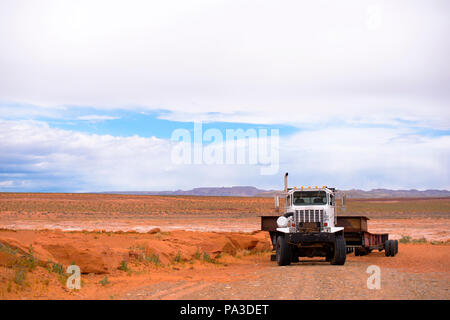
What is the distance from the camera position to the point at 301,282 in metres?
15.2

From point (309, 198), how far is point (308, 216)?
0.84 metres

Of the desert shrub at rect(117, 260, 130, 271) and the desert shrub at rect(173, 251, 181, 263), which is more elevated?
the desert shrub at rect(117, 260, 130, 271)

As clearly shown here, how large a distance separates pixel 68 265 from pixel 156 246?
209 inches

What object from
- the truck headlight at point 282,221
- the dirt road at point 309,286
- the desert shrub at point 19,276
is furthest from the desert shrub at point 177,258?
the desert shrub at point 19,276

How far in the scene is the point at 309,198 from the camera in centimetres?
2217

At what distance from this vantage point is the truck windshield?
2203 centimetres

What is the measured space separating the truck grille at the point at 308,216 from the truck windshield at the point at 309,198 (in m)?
0.42

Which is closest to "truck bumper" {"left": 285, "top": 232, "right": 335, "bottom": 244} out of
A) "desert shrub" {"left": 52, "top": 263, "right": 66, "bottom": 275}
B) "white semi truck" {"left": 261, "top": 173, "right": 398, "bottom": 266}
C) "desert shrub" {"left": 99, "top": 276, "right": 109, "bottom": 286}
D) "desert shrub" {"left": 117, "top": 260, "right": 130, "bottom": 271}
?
"white semi truck" {"left": 261, "top": 173, "right": 398, "bottom": 266}

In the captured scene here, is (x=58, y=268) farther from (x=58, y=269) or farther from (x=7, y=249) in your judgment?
(x=7, y=249)

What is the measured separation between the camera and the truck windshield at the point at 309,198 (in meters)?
22.0

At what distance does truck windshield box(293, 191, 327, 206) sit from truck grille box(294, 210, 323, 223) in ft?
1.39

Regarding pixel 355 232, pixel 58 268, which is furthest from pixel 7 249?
pixel 355 232

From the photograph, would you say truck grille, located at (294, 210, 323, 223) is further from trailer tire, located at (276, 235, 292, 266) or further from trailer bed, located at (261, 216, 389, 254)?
trailer bed, located at (261, 216, 389, 254)

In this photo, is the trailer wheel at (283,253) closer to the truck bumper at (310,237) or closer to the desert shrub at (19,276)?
the truck bumper at (310,237)
